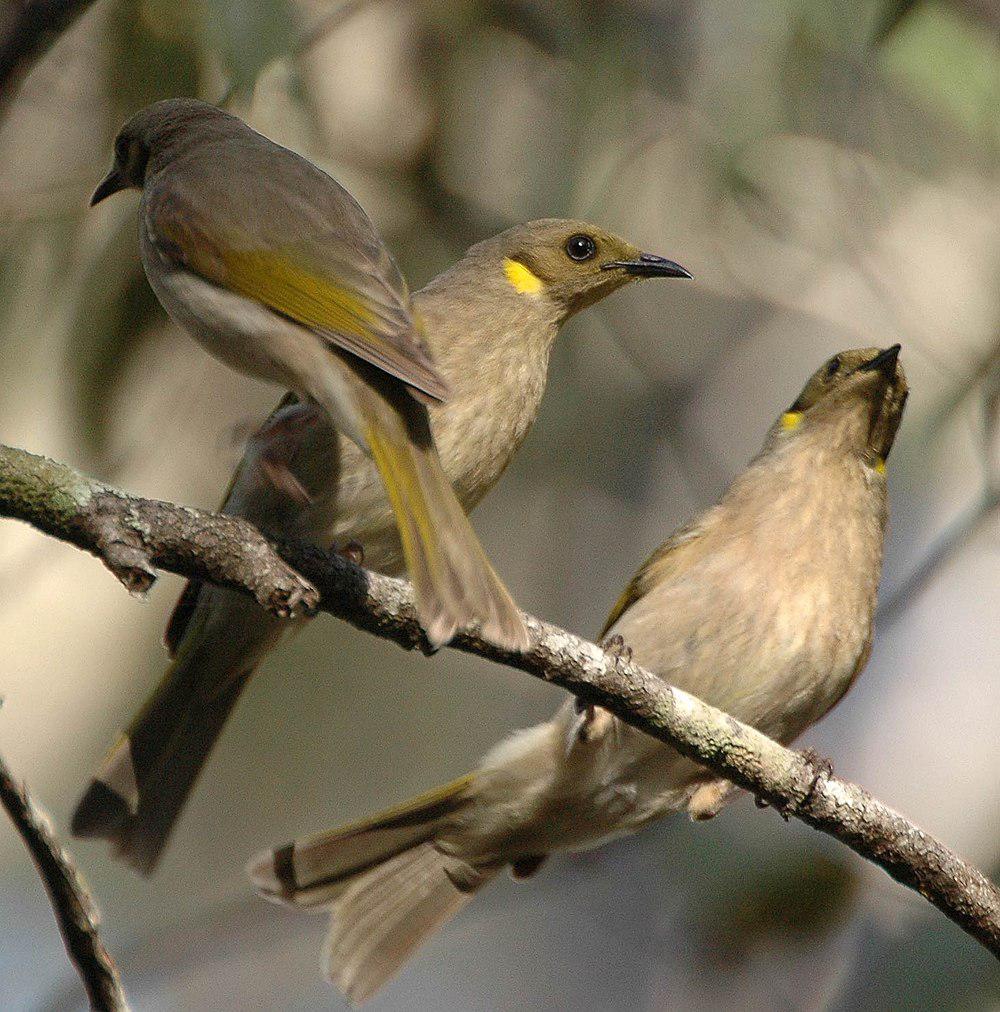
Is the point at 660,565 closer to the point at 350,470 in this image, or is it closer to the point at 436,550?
the point at 350,470

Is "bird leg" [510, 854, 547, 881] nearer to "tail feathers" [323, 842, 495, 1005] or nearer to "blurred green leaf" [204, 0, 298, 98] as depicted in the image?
"tail feathers" [323, 842, 495, 1005]

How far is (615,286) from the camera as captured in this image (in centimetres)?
438

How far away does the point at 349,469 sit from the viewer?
3.81 metres

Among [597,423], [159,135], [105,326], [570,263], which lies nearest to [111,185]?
[159,135]

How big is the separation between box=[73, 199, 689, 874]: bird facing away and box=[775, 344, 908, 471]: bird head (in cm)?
65

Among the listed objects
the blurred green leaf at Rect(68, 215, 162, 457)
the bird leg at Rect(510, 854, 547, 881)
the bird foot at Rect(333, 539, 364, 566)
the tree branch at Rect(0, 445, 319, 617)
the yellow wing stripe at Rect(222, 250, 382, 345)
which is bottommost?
the bird leg at Rect(510, 854, 547, 881)

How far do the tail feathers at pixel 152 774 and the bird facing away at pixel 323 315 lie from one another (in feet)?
4.43

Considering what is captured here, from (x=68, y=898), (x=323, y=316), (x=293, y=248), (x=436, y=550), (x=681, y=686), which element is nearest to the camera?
(x=68, y=898)

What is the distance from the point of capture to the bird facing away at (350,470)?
12.5 ft

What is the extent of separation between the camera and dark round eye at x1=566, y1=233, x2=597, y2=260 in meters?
4.37

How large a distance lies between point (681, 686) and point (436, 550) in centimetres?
152

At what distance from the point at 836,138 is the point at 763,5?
649 mm

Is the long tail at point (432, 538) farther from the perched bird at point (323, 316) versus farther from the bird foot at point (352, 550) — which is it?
the bird foot at point (352, 550)

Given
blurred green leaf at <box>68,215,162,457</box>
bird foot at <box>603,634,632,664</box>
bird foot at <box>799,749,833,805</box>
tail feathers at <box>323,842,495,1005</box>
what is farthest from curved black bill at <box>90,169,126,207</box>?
bird foot at <box>799,749,833,805</box>
